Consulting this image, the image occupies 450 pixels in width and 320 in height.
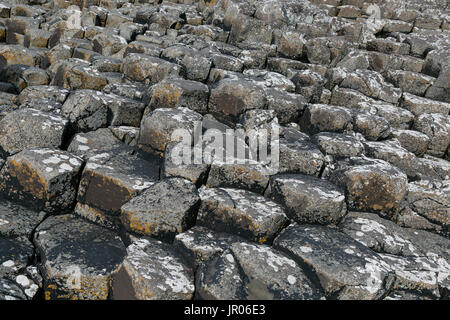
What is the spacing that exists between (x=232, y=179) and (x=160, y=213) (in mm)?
856

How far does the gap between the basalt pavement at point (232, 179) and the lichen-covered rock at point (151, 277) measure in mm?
11

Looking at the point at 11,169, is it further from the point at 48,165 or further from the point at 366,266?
the point at 366,266

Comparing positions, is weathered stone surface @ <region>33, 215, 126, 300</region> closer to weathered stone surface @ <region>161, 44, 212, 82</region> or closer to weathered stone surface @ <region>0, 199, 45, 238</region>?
weathered stone surface @ <region>0, 199, 45, 238</region>

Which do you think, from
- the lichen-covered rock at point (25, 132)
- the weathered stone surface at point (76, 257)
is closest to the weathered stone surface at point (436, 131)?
the weathered stone surface at point (76, 257)

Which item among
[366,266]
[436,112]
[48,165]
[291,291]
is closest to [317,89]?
[436,112]

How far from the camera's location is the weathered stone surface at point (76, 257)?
2.60m

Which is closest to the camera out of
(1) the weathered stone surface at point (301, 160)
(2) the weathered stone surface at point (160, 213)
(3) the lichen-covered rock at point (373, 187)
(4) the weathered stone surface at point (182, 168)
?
(2) the weathered stone surface at point (160, 213)

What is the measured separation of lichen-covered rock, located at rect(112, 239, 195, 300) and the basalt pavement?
0.01 meters

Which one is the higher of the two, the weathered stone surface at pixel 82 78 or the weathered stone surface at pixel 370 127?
the weathered stone surface at pixel 370 127

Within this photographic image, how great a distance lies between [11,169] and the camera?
3186mm

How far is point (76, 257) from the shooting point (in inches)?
108

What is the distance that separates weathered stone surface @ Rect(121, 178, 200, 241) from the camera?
2.94m

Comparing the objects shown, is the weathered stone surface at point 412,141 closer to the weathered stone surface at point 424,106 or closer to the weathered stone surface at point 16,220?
the weathered stone surface at point 424,106

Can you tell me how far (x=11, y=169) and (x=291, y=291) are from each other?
112 inches
